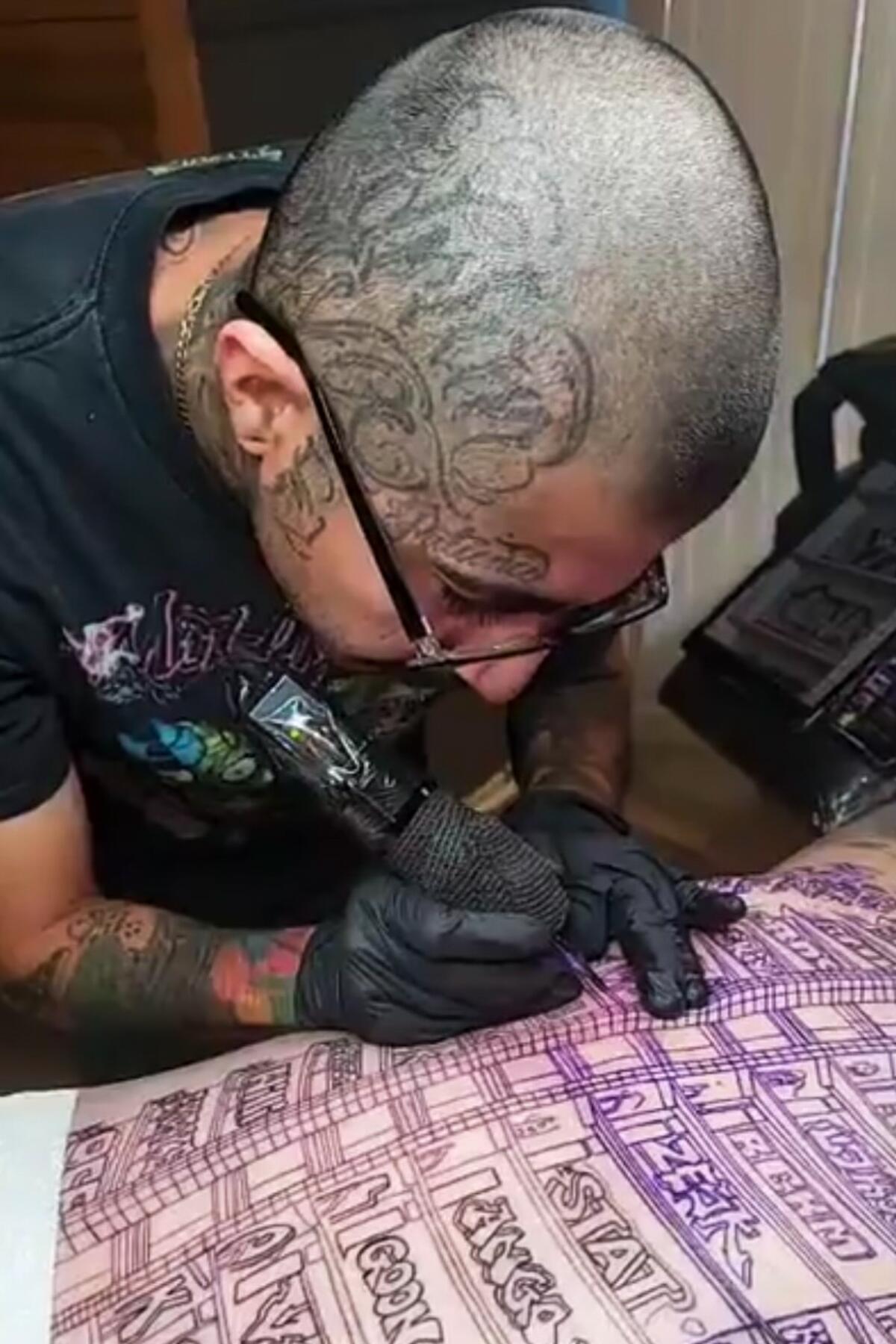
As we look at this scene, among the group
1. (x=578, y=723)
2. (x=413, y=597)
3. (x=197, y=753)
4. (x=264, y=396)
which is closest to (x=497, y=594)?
(x=413, y=597)

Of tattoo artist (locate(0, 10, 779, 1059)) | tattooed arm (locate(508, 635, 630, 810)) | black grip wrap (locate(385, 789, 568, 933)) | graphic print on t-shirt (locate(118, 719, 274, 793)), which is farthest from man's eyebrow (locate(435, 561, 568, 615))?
tattooed arm (locate(508, 635, 630, 810))

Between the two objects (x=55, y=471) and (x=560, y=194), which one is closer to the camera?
(x=560, y=194)

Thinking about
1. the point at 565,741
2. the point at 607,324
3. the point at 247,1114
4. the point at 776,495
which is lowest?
the point at 776,495

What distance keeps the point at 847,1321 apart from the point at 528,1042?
22 cm

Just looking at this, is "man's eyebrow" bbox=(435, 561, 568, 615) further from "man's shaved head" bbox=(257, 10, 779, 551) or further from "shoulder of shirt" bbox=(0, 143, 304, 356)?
"shoulder of shirt" bbox=(0, 143, 304, 356)

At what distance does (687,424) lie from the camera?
2.59 feet

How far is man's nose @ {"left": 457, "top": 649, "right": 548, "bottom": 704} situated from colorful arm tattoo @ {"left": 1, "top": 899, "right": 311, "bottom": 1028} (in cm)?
19

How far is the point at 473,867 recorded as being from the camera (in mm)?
954

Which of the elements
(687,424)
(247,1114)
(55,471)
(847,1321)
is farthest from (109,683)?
(847,1321)

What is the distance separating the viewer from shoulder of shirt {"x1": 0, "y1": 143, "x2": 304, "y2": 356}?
100cm

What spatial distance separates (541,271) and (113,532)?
0.35 metres

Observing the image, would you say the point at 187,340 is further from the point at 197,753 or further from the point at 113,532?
the point at 197,753

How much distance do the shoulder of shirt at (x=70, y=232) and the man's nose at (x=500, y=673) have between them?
293 millimetres

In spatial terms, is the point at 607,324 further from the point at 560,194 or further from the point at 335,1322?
the point at 335,1322
